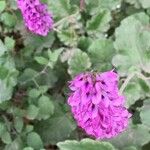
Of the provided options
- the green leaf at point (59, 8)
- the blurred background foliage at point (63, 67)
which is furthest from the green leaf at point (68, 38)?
the green leaf at point (59, 8)

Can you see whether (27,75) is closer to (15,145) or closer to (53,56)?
(53,56)

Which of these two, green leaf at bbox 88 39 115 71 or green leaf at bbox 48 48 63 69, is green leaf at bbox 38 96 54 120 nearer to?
green leaf at bbox 48 48 63 69

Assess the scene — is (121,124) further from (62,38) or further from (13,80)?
(62,38)

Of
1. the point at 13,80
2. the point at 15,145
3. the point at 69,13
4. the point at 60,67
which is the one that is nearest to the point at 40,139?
the point at 15,145

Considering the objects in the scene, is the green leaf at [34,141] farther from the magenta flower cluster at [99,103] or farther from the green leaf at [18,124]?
the magenta flower cluster at [99,103]

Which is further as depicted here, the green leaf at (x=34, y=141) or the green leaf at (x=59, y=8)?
the green leaf at (x=59, y=8)

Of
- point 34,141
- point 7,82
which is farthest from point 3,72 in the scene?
point 34,141
